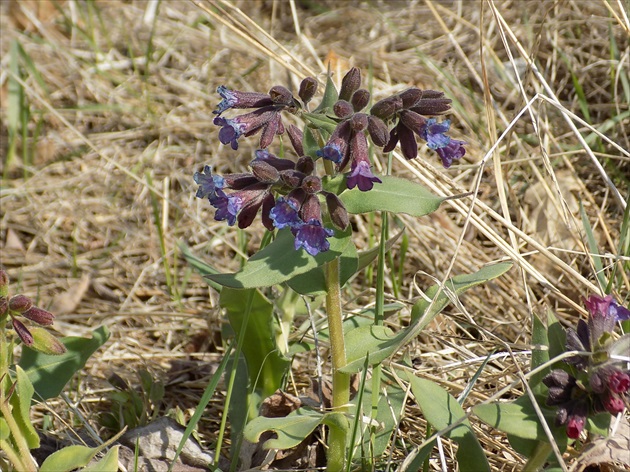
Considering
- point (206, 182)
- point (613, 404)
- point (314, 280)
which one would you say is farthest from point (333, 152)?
point (613, 404)

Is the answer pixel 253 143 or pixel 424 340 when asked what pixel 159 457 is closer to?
pixel 424 340

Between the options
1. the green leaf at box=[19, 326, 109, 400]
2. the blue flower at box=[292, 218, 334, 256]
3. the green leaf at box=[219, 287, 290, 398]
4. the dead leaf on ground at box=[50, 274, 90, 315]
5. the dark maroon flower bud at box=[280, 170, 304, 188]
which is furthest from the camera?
the dead leaf on ground at box=[50, 274, 90, 315]

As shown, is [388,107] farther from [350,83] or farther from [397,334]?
[397,334]

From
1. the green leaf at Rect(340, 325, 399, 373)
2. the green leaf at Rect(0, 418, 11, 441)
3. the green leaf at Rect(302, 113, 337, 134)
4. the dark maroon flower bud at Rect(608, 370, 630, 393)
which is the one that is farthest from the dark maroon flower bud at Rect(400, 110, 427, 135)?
the green leaf at Rect(0, 418, 11, 441)

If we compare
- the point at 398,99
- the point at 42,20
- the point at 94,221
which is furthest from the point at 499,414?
the point at 42,20

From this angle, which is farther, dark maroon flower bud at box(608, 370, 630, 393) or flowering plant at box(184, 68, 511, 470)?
flowering plant at box(184, 68, 511, 470)

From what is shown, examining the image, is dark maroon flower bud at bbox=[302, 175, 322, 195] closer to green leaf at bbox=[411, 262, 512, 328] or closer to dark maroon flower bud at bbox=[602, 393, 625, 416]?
green leaf at bbox=[411, 262, 512, 328]
